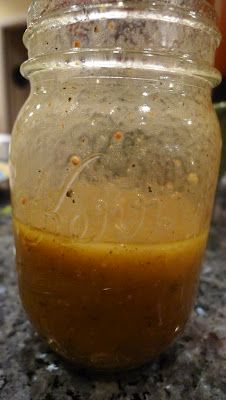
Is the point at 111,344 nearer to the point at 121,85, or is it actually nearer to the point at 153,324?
the point at 153,324

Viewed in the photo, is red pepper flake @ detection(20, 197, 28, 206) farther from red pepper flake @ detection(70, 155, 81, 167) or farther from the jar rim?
the jar rim

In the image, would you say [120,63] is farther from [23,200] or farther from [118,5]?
[23,200]

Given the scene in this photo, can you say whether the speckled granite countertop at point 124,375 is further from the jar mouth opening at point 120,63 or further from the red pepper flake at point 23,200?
the jar mouth opening at point 120,63

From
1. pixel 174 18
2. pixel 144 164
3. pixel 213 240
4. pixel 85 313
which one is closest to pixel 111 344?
pixel 85 313

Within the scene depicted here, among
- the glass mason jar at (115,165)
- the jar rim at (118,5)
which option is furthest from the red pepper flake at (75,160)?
the jar rim at (118,5)

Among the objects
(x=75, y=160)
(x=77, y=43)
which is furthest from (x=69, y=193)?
(x=77, y=43)

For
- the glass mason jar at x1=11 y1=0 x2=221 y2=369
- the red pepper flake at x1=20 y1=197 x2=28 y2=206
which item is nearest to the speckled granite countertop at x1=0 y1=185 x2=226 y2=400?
the glass mason jar at x1=11 y1=0 x2=221 y2=369
